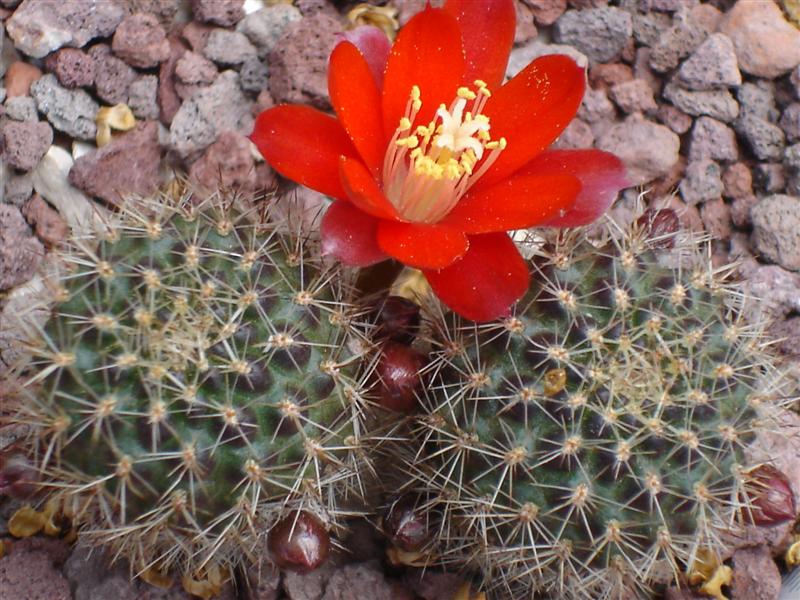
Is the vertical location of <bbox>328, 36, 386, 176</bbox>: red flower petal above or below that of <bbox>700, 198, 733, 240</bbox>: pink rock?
above

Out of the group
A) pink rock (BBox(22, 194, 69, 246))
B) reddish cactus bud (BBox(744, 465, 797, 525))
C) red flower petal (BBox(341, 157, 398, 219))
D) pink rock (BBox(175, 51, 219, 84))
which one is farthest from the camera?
pink rock (BBox(175, 51, 219, 84))

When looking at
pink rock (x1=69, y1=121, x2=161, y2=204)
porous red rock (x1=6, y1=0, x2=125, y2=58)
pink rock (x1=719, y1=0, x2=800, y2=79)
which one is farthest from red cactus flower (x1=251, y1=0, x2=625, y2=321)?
pink rock (x1=719, y1=0, x2=800, y2=79)

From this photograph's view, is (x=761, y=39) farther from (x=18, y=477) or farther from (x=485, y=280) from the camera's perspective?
(x=18, y=477)

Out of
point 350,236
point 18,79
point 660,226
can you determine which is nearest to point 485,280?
point 350,236

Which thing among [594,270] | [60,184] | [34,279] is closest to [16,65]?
[60,184]

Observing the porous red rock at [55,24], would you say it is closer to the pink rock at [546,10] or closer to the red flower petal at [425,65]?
the red flower petal at [425,65]

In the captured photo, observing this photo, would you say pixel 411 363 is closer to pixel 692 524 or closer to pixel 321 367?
pixel 321 367

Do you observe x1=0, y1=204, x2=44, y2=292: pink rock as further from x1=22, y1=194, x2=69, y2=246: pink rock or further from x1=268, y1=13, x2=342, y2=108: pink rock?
x1=268, y1=13, x2=342, y2=108: pink rock
